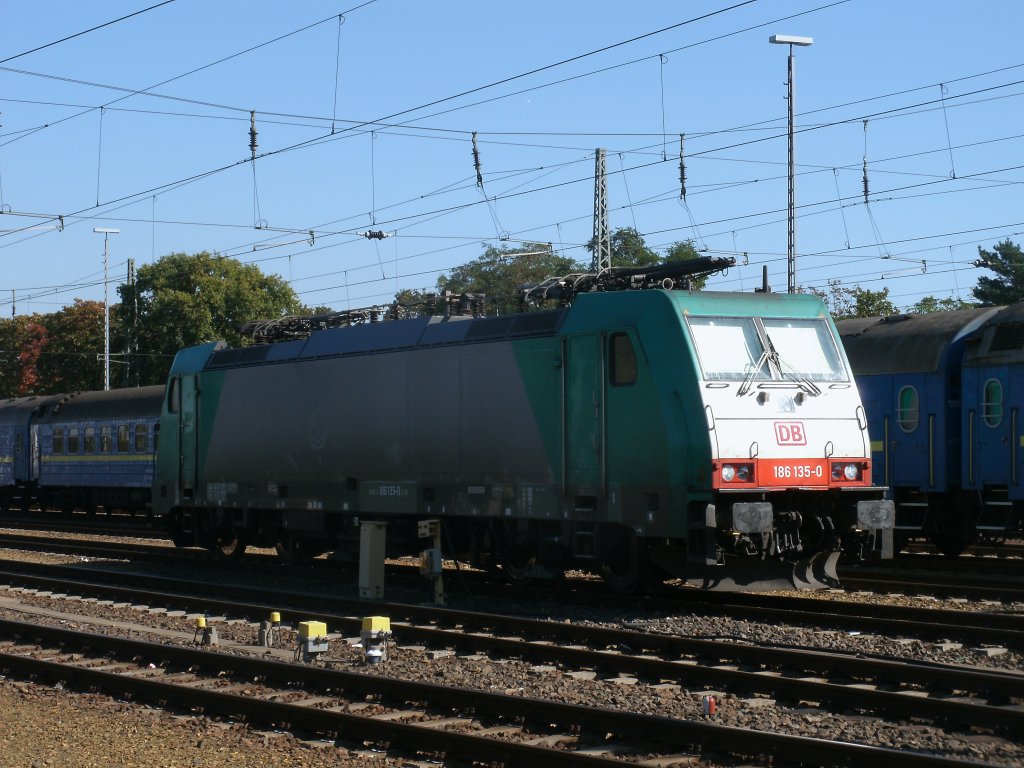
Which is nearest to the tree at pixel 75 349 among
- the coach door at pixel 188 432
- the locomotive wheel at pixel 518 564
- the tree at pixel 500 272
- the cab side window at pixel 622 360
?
the tree at pixel 500 272

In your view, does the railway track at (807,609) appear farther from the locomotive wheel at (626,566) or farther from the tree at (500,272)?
the tree at (500,272)

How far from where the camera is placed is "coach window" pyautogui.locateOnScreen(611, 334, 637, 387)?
14680 millimetres

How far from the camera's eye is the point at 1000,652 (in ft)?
38.6

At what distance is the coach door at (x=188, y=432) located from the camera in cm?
2295

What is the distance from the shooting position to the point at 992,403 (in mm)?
20047

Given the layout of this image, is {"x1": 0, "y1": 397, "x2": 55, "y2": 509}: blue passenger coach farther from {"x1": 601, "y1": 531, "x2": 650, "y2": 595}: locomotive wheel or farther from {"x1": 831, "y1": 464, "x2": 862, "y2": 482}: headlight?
{"x1": 831, "y1": 464, "x2": 862, "y2": 482}: headlight

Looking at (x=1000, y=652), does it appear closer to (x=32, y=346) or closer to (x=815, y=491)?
(x=815, y=491)

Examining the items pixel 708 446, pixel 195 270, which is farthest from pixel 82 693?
pixel 195 270

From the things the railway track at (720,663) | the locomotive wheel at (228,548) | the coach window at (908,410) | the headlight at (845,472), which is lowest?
the railway track at (720,663)

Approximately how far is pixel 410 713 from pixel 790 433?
6248 millimetres

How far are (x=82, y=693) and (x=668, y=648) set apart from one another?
5.34 metres

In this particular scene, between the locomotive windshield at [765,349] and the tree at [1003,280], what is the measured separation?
49372 mm

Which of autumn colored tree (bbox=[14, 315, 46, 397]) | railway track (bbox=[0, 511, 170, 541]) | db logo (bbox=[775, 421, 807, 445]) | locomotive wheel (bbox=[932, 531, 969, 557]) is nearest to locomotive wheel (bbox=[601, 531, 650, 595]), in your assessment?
db logo (bbox=[775, 421, 807, 445])

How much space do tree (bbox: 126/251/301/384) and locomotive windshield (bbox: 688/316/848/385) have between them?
1796 inches
